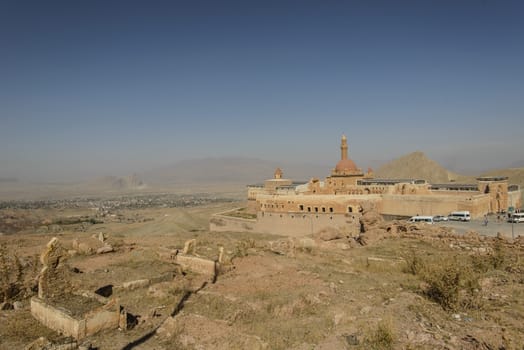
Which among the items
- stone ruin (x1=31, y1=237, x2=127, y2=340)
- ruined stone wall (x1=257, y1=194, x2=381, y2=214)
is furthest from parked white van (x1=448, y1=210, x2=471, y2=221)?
stone ruin (x1=31, y1=237, x2=127, y2=340)

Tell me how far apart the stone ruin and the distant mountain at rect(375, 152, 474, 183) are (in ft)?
220

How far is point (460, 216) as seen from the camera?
29.5 meters

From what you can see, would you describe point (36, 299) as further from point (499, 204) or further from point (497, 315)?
point (499, 204)

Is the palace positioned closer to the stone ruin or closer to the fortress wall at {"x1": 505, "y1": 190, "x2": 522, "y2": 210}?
the fortress wall at {"x1": 505, "y1": 190, "x2": 522, "y2": 210}

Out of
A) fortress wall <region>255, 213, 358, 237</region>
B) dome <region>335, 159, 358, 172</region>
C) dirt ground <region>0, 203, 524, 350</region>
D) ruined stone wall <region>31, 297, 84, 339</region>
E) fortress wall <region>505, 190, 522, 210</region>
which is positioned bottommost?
fortress wall <region>255, 213, 358, 237</region>

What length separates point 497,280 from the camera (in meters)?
11.1

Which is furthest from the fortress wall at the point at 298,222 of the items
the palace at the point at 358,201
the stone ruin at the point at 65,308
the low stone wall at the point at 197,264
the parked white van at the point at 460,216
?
the stone ruin at the point at 65,308

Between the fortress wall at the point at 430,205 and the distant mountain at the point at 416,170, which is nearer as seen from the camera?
the fortress wall at the point at 430,205

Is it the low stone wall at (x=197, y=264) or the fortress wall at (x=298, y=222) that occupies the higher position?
the low stone wall at (x=197, y=264)

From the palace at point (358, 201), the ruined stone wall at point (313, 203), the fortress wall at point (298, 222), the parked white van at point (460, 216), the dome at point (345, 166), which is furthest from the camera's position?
the dome at point (345, 166)

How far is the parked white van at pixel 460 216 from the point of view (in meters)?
29.0

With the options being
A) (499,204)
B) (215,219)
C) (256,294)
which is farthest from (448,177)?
(256,294)

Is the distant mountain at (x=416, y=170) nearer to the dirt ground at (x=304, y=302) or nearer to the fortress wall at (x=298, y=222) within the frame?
the fortress wall at (x=298, y=222)

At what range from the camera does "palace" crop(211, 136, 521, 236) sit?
1228 inches
